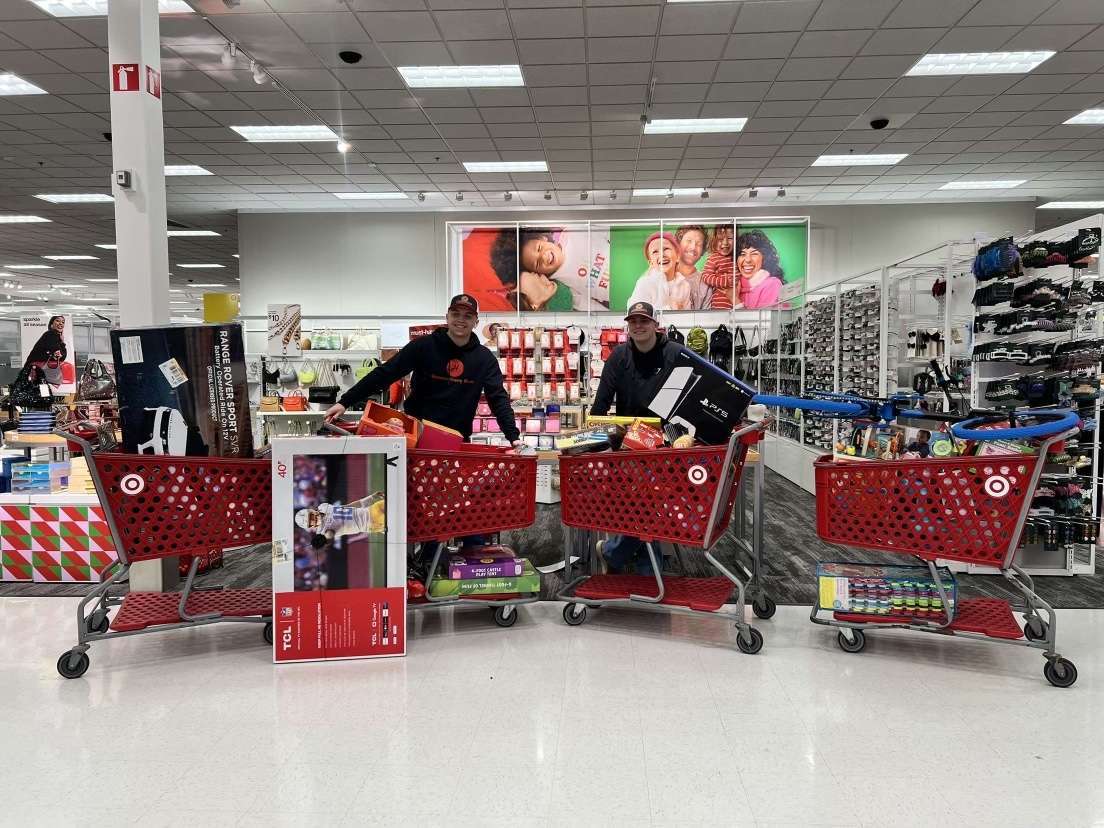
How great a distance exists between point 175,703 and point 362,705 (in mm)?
718

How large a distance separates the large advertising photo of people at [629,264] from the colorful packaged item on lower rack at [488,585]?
8008 millimetres

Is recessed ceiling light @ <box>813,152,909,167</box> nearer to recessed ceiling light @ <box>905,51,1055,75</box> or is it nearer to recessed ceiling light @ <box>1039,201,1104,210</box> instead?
recessed ceiling light @ <box>905,51,1055,75</box>

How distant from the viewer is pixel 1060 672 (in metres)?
2.71

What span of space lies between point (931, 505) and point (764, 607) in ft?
3.33

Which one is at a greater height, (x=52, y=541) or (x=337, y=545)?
(x=337, y=545)

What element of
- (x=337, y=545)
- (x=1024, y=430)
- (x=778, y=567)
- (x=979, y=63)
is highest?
(x=979, y=63)

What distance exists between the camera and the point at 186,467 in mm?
2848

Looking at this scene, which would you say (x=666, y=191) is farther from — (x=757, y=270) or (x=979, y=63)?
(x=979, y=63)

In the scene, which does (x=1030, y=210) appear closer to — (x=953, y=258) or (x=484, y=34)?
(x=953, y=258)

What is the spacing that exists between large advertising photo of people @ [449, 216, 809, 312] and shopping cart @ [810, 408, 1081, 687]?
815cm

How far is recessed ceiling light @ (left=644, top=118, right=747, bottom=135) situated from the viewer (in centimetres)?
789

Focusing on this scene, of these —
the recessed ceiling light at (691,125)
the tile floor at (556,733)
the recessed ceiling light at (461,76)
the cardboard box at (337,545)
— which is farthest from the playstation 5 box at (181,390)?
the recessed ceiling light at (691,125)

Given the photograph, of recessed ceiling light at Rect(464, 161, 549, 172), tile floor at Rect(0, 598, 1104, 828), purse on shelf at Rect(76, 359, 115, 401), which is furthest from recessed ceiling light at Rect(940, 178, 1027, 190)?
purse on shelf at Rect(76, 359, 115, 401)

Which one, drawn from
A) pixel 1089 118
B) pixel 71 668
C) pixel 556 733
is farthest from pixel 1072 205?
pixel 71 668
